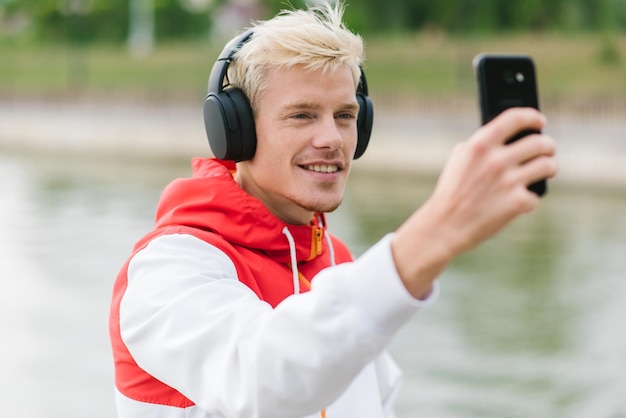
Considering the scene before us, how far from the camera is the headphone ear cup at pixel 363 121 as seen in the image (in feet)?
7.61

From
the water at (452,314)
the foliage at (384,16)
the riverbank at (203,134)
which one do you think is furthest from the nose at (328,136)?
the foliage at (384,16)

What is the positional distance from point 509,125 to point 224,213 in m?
0.81

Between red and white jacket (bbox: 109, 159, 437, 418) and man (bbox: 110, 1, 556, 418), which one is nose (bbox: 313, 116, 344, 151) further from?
red and white jacket (bbox: 109, 159, 437, 418)

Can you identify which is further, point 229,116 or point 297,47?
point 229,116

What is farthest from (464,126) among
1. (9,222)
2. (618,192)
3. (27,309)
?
(27,309)

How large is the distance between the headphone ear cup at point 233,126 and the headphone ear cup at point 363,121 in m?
0.38

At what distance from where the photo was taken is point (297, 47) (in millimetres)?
1775

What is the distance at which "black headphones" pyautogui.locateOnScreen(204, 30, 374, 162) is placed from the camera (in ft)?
6.37

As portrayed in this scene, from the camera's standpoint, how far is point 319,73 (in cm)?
178

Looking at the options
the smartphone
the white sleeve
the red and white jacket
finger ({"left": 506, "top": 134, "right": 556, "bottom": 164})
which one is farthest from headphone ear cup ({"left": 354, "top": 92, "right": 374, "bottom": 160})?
finger ({"left": 506, "top": 134, "right": 556, "bottom": 164})

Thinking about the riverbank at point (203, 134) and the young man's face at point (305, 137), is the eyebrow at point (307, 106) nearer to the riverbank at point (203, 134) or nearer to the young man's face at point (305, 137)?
the young man's face at point (305, 137)

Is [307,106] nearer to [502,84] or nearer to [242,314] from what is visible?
[242,314]

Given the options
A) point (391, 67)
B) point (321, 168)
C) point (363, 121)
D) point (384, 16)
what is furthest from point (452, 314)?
point (384, 16)

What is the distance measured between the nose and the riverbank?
16.0 metres
